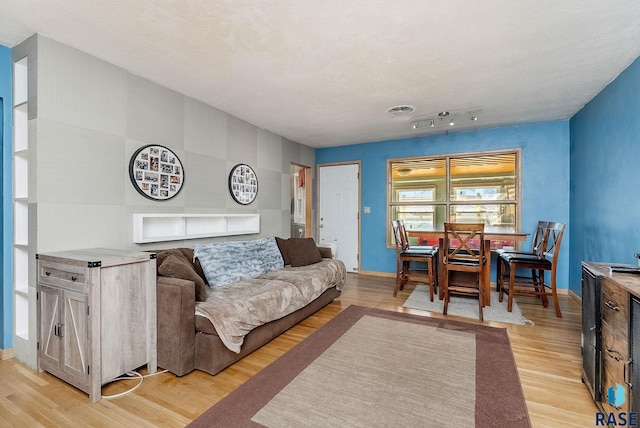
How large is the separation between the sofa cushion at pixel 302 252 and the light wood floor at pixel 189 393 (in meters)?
1.24

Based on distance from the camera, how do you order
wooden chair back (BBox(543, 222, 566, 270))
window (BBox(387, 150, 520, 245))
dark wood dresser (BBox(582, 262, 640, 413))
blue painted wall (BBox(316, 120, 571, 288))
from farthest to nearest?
window (BBox(387, 150, 520, 245)), blue painted wall (BBox(316, 120, 571, 288)), wooden chair back (BBox(543, 222, 566, 270)), dark wood dresser (BBox(582, 262, 640, 413))

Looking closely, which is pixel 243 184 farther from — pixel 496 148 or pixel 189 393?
pixel 496 148

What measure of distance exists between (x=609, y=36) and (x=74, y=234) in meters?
4.47

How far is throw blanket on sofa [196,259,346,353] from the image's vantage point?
2.16 meters

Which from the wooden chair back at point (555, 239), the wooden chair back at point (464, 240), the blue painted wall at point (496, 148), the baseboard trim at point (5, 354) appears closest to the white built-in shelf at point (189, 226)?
the baseboard trim at point (5, 354)

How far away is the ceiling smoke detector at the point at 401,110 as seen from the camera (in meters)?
3.72

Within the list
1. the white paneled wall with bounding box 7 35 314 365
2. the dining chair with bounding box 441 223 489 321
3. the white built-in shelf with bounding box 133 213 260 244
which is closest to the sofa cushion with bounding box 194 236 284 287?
the white built-in shelf with bounding box 133 213 260 244

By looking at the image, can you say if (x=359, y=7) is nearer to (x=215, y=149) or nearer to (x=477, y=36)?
(x=477, y=36)

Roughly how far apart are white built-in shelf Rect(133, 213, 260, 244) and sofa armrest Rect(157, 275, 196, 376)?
93 cm

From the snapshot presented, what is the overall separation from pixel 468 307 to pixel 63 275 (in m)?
4.07

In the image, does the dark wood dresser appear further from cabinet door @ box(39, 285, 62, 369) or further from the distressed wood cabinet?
cabinet door @ box(39, 285, 62, 369)

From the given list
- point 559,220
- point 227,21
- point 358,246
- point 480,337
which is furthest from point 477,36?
point 358,246

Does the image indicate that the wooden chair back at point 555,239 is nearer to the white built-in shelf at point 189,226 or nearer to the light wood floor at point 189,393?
the light wood floor at point 189,393

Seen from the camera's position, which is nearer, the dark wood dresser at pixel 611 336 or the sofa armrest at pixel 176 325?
the dark wood dresser at pixel 611 336
